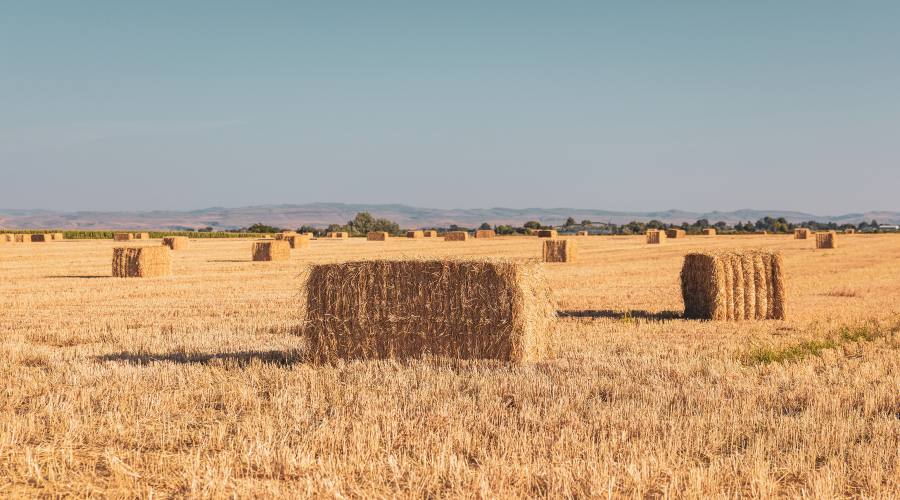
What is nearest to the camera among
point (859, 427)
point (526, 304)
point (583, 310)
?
point (859, 427)

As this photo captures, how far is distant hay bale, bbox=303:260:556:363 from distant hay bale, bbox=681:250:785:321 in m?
5.72

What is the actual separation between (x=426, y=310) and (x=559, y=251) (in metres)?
23.7

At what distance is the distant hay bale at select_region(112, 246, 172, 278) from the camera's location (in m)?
→ 25.1

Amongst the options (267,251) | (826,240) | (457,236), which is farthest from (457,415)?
(457,236)

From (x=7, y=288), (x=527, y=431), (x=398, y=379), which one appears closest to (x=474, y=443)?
(x=527, y=431)

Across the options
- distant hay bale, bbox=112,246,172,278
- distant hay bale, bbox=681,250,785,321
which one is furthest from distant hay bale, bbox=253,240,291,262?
distant hay bale, bbox=681,250,785,321

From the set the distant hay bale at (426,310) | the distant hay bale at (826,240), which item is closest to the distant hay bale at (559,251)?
the distant hay bale at (826,240)

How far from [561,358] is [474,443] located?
3985 millimetres

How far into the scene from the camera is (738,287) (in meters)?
14.7

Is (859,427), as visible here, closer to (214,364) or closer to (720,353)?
(720,353)

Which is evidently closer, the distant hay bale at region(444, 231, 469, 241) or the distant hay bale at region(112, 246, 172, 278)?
the distant hay bale at region(112, 246, 172, 278)

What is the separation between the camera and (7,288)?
20922mm

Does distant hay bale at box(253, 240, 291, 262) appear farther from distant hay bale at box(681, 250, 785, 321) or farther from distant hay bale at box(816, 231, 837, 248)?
distant hay bale at box(816, 231, 837, 248)

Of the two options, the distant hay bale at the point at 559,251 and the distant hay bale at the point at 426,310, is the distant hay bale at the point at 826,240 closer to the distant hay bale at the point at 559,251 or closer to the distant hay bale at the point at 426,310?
the distant hay bale at the point at 559,251
